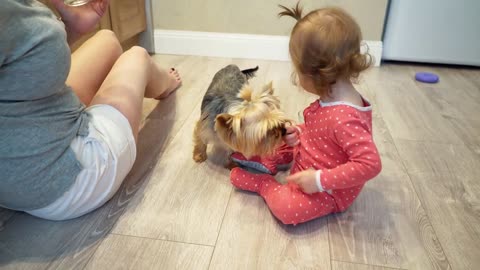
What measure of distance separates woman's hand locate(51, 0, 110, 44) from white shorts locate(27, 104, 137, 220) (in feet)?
0.89

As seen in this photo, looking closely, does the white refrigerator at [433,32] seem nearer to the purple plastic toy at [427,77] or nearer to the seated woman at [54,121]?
the purple plastic toy at [427,77]

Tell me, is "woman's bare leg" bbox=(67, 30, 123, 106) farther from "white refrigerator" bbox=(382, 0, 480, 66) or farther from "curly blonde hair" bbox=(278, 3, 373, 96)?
"white refrigerator" bbox=(382, 0, 480, 66)

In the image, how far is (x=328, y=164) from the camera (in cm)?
111

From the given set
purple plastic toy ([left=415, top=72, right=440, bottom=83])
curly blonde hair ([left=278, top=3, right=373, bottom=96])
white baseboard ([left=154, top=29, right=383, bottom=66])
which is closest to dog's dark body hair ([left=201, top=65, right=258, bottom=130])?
curly blonde hair ([left=278, top=3, right=373, bottom=96])

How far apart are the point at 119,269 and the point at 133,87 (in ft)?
2.01

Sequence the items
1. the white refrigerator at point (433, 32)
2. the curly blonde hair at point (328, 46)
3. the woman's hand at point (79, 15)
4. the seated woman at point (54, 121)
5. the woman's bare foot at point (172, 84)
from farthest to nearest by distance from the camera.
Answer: the white refrigerator at point (433, 32) < the woman's bare foot at point (172, 84) < the woman's hand at point (79, 15) < the curly blonde hair at point (328, 46) < the seated woman at point (54, 121)

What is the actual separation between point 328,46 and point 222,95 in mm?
519

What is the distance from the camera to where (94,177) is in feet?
3.40

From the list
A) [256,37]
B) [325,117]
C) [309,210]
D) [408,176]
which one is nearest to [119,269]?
[309,210]

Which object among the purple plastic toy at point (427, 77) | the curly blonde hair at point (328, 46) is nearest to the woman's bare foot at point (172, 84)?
the curly blonde hair at point (328, 46)

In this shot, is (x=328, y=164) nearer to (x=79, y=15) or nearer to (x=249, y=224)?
(x=249, y=224)

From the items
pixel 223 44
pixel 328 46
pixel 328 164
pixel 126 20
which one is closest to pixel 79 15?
pixel 328 46

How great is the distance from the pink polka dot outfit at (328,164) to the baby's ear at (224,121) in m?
0.18

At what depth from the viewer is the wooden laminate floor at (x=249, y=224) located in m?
1.00
